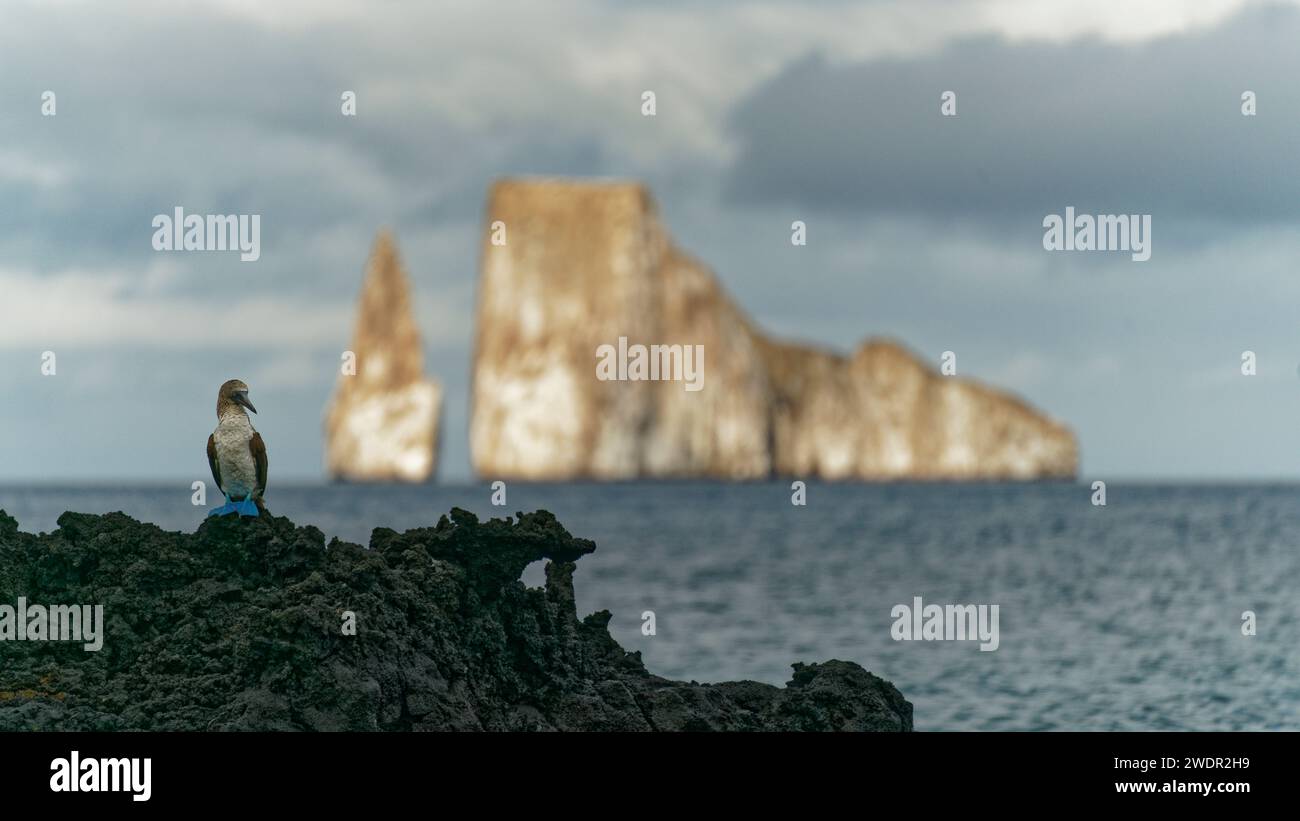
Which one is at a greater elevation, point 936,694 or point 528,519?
point 528,519

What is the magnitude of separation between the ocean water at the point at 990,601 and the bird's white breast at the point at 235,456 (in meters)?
9.55

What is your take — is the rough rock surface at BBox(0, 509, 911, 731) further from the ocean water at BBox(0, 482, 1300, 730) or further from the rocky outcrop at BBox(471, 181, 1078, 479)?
the rocky outcrop at BBox(471, 181, 1078, 479)

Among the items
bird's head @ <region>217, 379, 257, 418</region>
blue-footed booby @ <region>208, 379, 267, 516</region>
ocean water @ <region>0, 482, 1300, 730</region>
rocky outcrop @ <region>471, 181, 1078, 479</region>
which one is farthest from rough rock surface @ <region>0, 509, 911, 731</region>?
rocky outcrop @ <region>471, 181, 1078, 479</region>

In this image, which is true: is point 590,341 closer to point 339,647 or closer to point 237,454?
point 237,454

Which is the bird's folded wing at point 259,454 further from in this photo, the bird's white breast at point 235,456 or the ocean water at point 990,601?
the ocean water at point 990,601

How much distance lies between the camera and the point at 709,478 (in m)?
176

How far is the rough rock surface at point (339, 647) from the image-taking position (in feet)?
35.2

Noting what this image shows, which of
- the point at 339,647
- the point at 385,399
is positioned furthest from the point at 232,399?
the point at 385,399

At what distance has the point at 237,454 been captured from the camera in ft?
38.5

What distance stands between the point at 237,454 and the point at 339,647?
1.75m

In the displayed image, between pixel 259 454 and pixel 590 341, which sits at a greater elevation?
pixel 590 341
